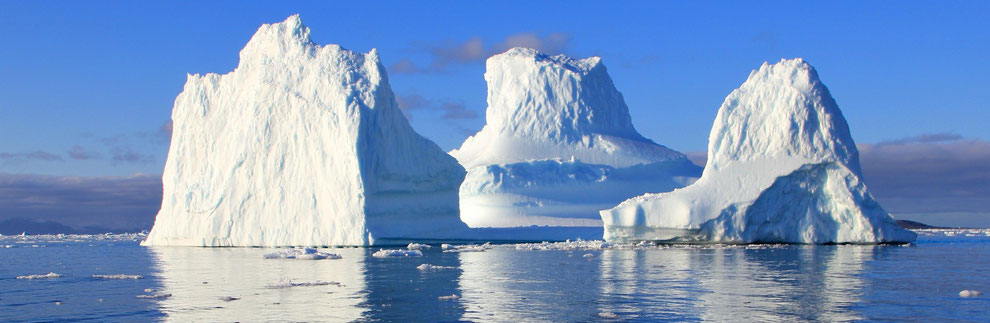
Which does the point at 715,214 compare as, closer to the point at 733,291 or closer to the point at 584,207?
the point at 733,291

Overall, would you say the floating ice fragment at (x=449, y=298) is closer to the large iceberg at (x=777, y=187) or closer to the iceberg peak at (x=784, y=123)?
the large iceberg at (x=777, y=187)

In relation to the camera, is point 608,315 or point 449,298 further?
point 449,298

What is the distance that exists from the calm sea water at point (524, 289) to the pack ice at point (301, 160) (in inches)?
312

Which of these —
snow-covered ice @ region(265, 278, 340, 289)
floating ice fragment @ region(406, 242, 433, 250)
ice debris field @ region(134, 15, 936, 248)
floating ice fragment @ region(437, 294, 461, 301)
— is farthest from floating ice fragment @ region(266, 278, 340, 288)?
floating ice fragment @ region(406, 242, 433, 250)

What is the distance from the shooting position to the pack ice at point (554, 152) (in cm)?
4531

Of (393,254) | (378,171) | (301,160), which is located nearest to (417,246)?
(378,171)

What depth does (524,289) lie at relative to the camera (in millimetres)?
14586

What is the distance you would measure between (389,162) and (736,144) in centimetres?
1147

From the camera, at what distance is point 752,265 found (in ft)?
63.1

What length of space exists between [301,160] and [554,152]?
22026 millimetres

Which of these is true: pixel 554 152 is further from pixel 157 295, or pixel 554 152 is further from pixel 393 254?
pixel 157 295

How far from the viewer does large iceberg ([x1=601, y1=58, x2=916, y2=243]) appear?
27.7 metres

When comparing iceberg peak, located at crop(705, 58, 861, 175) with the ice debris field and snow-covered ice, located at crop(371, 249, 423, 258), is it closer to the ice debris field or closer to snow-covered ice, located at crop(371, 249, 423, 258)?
the ice debris field

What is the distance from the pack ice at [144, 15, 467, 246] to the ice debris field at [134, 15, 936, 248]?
0.16 ft
